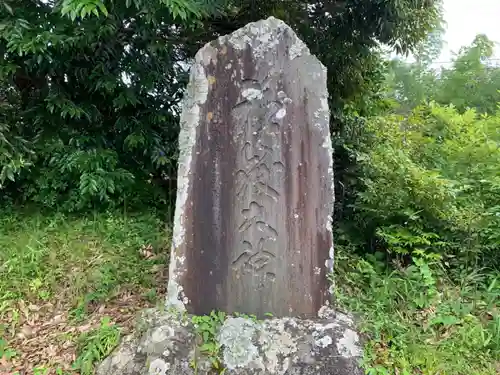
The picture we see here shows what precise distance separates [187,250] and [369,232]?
2183 millimetres

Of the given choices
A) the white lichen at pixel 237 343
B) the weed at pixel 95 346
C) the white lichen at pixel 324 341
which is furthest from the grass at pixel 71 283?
the white lichen at pixel 324 341

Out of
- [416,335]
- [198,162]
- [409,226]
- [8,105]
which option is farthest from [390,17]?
[8,105]

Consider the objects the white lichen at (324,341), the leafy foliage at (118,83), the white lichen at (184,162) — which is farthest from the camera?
the leafy foliage at (118,83)

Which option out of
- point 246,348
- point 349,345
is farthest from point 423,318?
point 246,348

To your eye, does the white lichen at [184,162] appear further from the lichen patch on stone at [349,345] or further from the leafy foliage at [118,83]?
the lichen patch on stone at [349,345]

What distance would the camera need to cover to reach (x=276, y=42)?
139 inches

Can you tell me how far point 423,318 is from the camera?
3750 mm

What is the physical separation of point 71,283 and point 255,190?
193cm

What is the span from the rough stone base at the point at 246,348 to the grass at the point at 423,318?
0.25m

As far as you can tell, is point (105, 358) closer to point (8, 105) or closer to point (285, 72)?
point (285, 72)

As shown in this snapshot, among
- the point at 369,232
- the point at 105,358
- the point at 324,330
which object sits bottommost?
the point at 105,358

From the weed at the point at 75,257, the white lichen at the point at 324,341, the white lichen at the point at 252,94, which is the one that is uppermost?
the white lichen at the point at 252,94

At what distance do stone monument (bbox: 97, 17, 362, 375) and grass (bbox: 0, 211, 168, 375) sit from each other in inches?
22.2

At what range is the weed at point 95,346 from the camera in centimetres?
316
